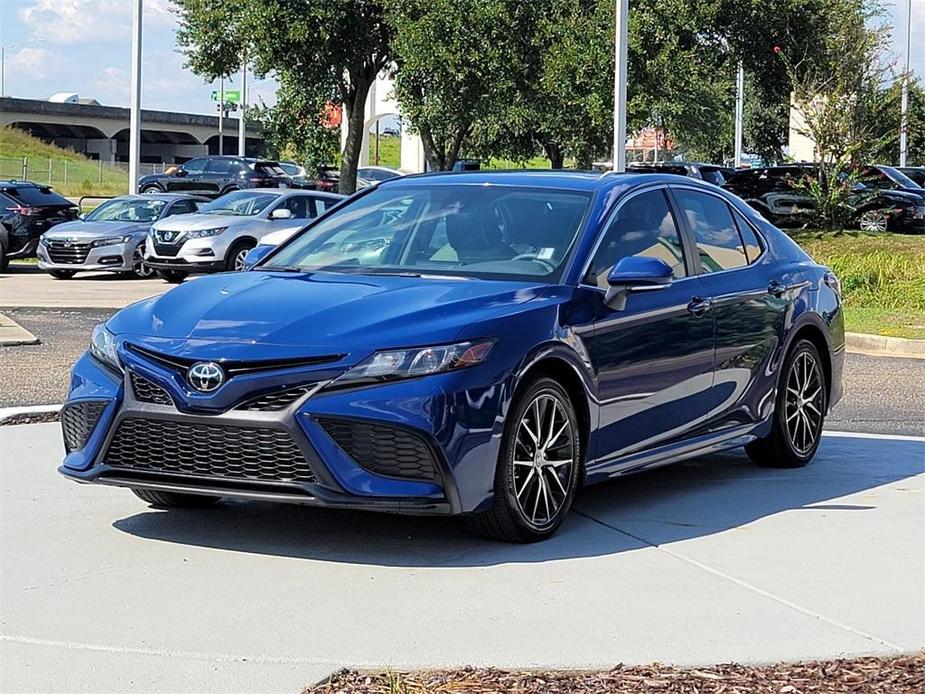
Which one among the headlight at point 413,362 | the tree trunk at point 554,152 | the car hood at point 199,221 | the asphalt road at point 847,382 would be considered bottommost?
the asphalt road at point 847,382

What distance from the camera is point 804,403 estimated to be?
28.6 feet

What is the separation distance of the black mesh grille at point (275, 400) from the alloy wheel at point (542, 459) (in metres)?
0.94

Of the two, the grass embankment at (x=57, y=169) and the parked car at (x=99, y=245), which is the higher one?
the grass embankment at (x=57, y=169)

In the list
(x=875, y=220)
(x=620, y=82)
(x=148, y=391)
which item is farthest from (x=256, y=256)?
(x=875, y=220)

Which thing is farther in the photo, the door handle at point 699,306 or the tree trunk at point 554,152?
the tree trunk at point 554,152

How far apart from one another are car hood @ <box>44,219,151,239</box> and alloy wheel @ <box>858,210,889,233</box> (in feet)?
47.7

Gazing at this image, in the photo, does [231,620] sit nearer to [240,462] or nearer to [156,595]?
[156,595]

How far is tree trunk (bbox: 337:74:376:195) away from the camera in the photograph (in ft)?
123

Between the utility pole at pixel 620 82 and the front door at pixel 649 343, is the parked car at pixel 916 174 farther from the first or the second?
the front door at pixel 649 343

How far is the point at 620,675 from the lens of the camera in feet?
15.4

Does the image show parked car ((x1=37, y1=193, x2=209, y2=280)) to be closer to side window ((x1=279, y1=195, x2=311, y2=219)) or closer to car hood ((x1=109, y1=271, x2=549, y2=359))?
side window ((x1=279, y1=195, x2=311, y2=219))

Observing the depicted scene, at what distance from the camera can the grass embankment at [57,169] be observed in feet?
238

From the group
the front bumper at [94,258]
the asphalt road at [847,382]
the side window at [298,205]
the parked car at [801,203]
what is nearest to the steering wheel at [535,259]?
the asphalt road at [847,382]

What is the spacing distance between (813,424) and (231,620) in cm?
445
